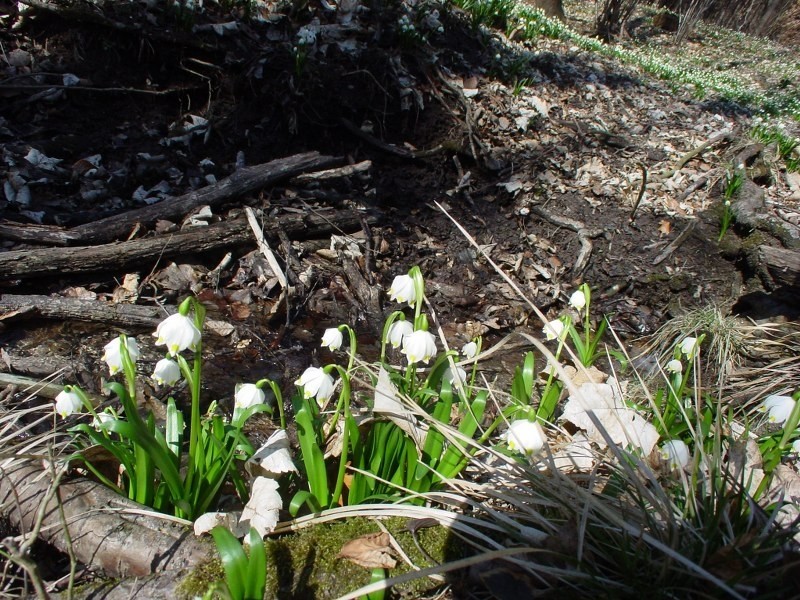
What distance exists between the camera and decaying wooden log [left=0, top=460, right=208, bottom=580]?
1481 mm

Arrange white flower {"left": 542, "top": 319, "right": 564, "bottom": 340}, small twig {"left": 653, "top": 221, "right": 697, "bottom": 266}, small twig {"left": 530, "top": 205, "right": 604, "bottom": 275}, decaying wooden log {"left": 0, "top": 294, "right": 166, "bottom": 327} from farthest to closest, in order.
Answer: small twig {"left": 653, "top": 221, "right": 697, "bottom": 266}
small twig {"left": 530, "top": 205, "right": 604, "bottom": 275}
decaying wooden log {"left": 0, "top": 294, "right": 166, "bottom": 327}
white flower {"left": 542, "top": 319, "right": 564, "bottom": 340}

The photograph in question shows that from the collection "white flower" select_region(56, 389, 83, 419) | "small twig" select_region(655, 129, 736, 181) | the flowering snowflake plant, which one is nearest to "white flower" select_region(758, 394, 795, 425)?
the flowering snowflake plant

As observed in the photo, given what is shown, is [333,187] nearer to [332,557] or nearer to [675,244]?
[675,244]

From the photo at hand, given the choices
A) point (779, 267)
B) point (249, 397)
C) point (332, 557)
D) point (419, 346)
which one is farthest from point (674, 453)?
point (779, 267)

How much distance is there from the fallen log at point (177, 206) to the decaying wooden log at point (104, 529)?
1.83m

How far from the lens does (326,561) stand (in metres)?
1.52

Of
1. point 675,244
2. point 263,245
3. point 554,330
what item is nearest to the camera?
point 554,330

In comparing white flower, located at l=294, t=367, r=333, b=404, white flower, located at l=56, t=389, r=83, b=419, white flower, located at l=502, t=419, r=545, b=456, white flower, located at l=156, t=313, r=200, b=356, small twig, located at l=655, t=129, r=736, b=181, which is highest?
small twig, located at l=655, t=129, r=736, b=181

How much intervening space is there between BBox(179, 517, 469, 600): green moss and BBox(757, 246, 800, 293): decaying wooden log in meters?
3.11

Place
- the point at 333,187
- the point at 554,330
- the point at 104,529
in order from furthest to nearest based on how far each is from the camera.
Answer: the point at 333,187 → the point at 554,330 → the point at 104,529

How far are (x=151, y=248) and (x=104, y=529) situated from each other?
2.02 meters

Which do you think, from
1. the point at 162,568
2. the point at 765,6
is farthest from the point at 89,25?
the point at 765,6

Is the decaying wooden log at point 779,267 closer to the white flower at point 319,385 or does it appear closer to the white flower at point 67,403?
the white flower at point 319,385

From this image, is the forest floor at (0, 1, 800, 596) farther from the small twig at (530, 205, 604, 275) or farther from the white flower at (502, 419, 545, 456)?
the white flower at (502, 419, 545, 456)
